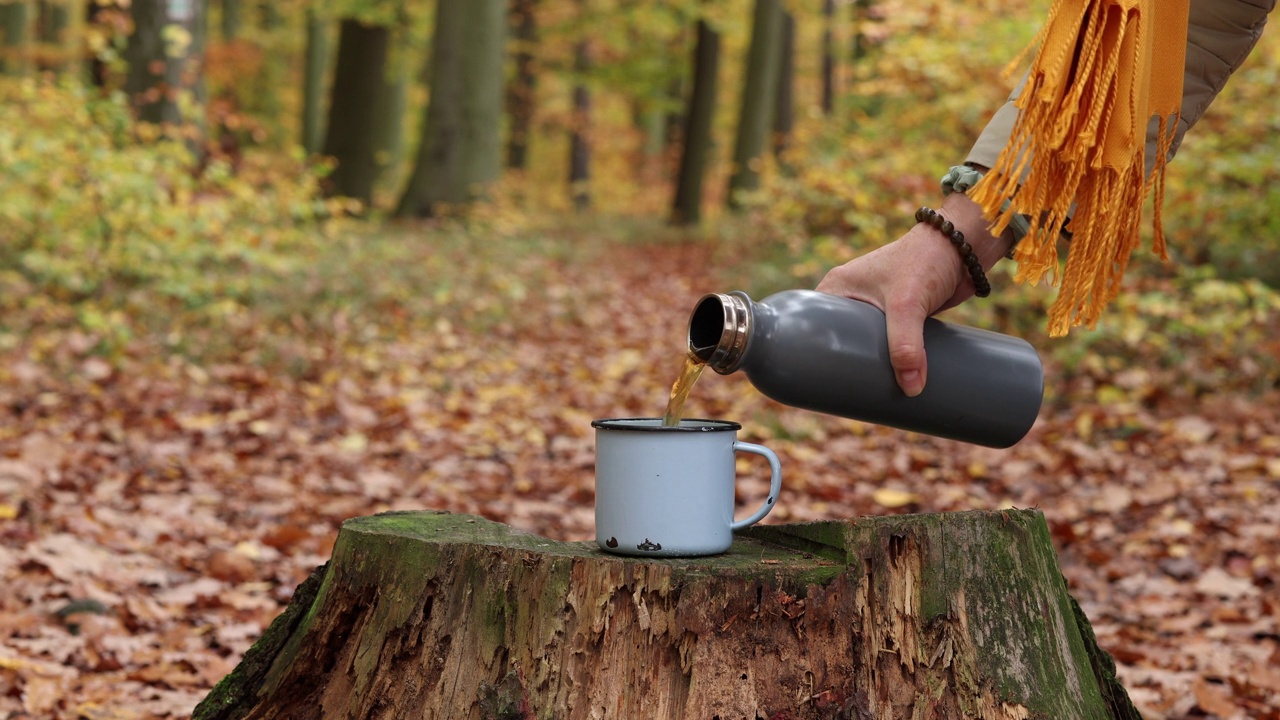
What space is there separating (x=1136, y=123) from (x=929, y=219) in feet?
1.16

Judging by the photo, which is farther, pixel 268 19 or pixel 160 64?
pixel 268 19

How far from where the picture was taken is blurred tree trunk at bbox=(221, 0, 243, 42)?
17.8m

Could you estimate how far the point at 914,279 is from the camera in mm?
1901

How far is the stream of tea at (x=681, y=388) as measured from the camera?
1899 millimetres

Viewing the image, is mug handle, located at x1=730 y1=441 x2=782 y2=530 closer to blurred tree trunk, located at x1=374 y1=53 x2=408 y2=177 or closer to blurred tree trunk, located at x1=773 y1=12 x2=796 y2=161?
blurred tree trunk, located at x1=374 y1=53 x2=408 y2=177

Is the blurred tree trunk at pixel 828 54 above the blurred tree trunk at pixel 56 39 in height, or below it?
above

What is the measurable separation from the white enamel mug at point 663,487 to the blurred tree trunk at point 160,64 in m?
7.37

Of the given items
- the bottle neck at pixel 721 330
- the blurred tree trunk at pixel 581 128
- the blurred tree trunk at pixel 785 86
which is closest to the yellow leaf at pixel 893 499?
the bottle neck at pixel 721 330

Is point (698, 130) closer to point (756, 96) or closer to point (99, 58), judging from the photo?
point (756, 96)

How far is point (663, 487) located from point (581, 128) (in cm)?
1842

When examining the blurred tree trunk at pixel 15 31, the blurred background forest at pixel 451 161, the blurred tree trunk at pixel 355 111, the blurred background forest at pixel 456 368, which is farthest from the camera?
the blurred tree trunk at pixel 15 31

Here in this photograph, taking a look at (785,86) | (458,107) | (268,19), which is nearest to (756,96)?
(785,86)

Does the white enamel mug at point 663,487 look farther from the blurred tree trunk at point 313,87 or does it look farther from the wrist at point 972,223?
the blurred tree trunk at point 313,87

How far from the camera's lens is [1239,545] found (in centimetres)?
418
